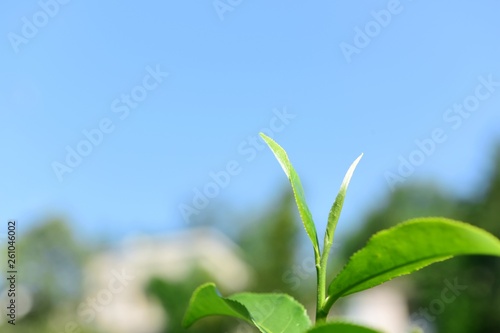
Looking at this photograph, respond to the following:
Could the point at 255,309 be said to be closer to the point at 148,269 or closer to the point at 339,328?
the point at 339,328

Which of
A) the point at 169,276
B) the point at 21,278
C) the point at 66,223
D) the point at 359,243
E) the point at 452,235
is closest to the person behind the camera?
the point at 452,235

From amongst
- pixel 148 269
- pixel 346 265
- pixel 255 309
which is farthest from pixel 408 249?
pixel 148 269

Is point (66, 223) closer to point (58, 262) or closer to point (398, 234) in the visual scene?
point (58, 262)

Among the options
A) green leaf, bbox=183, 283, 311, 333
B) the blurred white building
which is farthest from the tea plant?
the blurred white building

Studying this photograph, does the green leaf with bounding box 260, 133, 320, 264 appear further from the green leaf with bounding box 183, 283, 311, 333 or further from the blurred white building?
the blurred white building

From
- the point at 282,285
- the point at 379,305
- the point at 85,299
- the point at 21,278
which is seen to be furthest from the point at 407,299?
the point at 21,278

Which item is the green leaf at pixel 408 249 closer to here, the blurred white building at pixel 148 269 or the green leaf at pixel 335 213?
the green leaf at pixel 335 213
